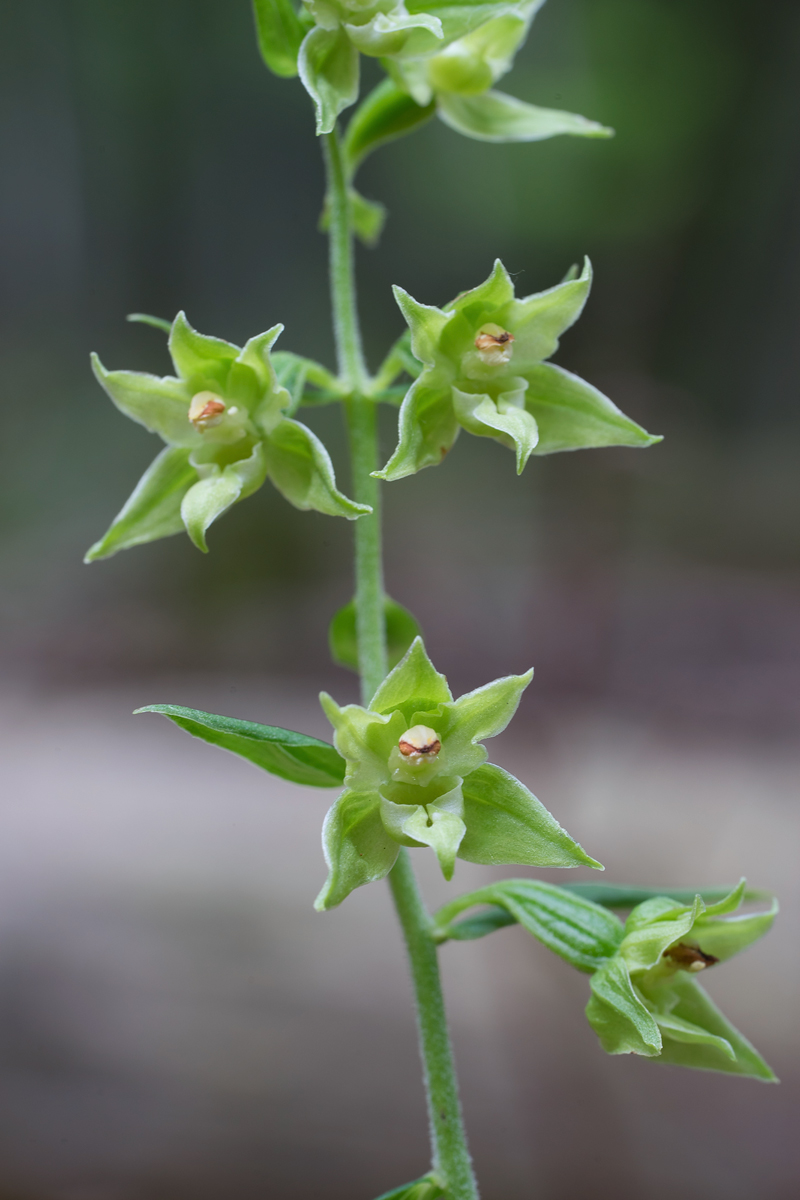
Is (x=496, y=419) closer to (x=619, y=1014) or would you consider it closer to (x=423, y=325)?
(x=423, y=325)

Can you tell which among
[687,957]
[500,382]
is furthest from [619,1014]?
[500,382]

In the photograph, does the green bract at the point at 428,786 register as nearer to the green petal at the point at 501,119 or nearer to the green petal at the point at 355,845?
the green petal at the point at 355,845

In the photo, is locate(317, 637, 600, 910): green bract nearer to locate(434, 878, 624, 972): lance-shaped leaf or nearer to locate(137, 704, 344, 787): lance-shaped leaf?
locate(137, 704, 344, 787): lance-shaped leaf

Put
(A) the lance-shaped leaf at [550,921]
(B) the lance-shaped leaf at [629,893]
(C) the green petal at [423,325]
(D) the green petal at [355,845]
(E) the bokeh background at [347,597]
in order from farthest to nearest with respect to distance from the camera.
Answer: (E) the bokeh background at [347,597]
(B) the lance-shaped leaf at [629,893]
(A) the lance-shaped leaf at [550,921]
(C) the green petal at [423,325]
(D) the green petal at [355,845]

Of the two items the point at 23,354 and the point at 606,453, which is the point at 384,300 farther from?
the point at 23,354

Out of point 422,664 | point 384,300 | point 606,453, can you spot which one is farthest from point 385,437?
point 422,664

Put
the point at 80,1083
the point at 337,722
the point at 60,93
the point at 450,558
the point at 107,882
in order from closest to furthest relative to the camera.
→ the point at 337,722, the point at 80,1083, the point at 107,882, the point at 60,93, the point at 450,558

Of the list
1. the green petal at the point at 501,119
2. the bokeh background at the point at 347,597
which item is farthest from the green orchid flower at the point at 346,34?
the bokeh background at the point at 347,597

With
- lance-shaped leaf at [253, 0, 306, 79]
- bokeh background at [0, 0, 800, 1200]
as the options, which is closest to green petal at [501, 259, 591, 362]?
lance-shaped leaf at [253, 0, 306, 79]
